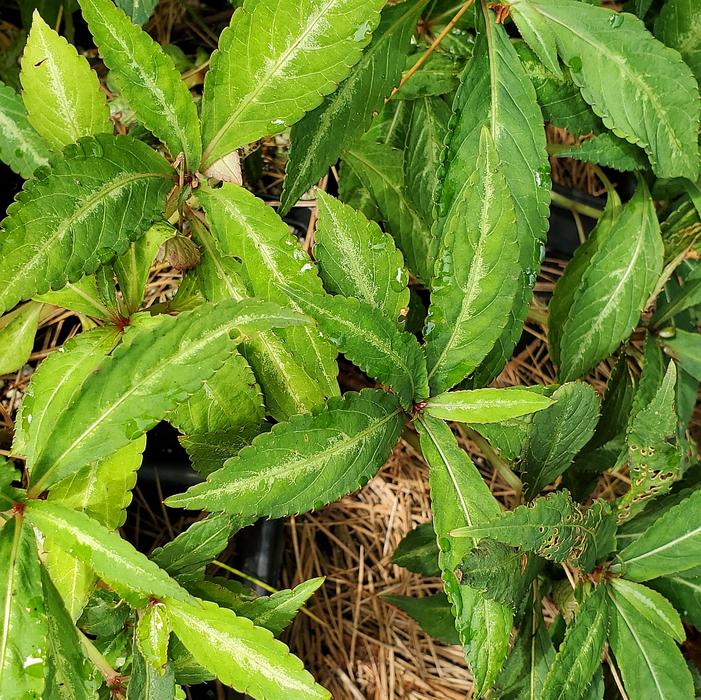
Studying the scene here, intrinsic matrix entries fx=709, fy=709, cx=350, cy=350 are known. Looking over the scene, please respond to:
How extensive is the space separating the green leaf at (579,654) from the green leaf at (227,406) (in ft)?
1.28

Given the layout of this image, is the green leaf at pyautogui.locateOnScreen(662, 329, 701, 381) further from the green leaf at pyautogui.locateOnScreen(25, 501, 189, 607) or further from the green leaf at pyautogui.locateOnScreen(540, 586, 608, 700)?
the green leaf at pyautogui.locateOnScreen(25, 501, 189, 607)

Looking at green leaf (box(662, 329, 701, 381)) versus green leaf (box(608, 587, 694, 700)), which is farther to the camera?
green leaf (box(662, 329, 701, 381))

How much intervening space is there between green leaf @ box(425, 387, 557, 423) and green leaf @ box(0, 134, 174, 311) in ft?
1.11

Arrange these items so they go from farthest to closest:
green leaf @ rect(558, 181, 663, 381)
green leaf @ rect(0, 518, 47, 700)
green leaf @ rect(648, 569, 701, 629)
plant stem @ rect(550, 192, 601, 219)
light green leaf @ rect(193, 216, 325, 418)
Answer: plant stem @ rect(550, 192, 601, 219)
green leaf @ rect(558, 181, 663, 381)
green leaf @ rect(648, 569, 701, 629)
light green leaf @ rect(193, 216, 325, 418)
green leaf @ rect(0, 518, 47, 700)

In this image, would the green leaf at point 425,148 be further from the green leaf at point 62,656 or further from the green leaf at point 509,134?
the green leaf at point 62,656

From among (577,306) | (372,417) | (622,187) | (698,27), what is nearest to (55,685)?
(372,417)

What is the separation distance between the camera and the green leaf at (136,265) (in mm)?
742

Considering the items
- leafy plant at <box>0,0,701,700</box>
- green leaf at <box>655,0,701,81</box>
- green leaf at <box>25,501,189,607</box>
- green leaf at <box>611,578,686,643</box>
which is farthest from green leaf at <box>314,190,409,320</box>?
green leaf at <box>655,0,701,81</box>

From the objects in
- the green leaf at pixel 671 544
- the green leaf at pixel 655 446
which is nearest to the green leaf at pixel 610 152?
the green leaf at pixel 655 446

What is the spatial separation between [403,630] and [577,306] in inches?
25.5

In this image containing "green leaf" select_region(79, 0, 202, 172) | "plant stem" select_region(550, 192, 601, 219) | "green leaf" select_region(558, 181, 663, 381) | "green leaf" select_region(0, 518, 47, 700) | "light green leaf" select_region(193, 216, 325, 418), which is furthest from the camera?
"plant stem" select_region(550, 192, 601, 219)

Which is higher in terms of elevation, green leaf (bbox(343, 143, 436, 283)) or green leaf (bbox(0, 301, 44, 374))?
green leaf (bbox(343, 143, 436, 283))

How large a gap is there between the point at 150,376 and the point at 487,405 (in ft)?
1.02

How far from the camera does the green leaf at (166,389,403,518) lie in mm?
602
